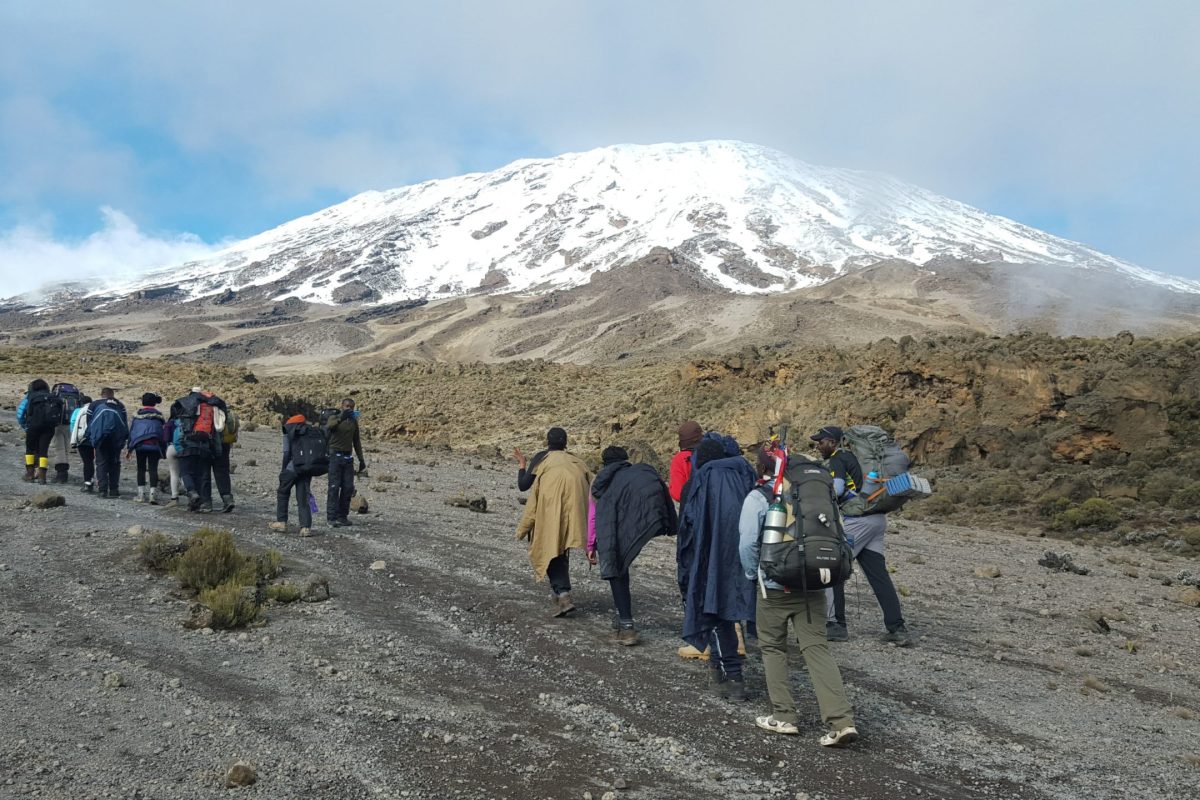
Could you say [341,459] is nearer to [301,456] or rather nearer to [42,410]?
[301,456]

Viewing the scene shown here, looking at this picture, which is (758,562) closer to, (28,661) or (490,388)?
(28,661)

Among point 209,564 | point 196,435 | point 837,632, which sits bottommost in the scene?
point 837,632

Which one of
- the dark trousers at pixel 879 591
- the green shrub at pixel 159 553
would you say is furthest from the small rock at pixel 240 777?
the dark trousers at pixel 879 591

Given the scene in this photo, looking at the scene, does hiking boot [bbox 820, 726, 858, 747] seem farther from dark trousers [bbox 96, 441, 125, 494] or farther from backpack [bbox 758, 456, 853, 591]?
dark trousers [bbox 96, 441, 125, 494]

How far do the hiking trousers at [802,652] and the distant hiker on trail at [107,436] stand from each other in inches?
372

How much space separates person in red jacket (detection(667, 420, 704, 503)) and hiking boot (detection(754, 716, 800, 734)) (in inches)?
71.2

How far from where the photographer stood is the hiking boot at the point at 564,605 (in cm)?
766

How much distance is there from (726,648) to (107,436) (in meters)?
9.29

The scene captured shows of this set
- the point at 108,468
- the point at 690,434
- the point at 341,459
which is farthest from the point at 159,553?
the point at 108,468

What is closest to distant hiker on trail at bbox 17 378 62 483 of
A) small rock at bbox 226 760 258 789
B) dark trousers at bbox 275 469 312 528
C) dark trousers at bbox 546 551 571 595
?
dark trousers at bbox 275 469 312 528

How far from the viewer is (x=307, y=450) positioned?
1036cm

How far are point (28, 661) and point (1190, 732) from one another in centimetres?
732

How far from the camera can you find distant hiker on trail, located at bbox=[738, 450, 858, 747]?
521 cm

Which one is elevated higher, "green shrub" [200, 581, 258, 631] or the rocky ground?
"green shrub" [200, 581, 258, 631]
